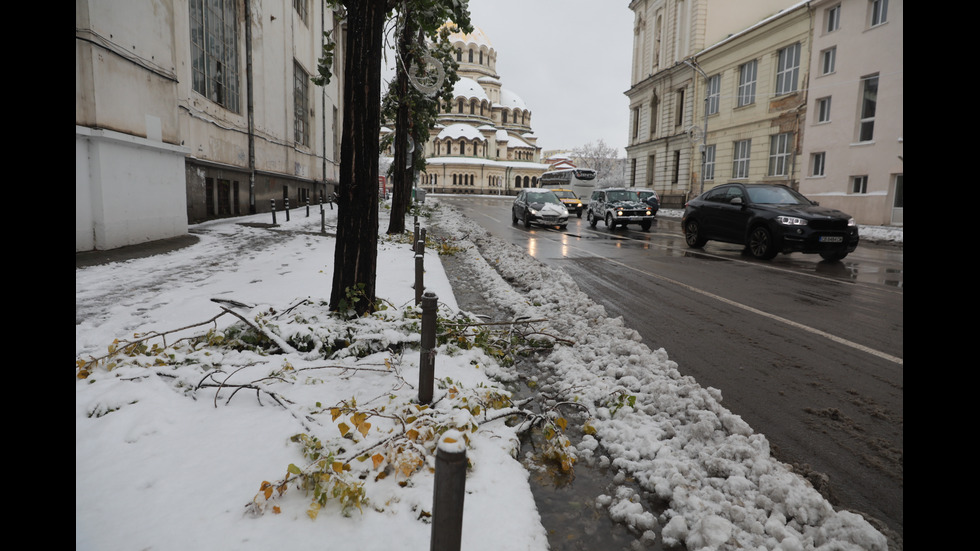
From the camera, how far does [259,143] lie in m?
21.0

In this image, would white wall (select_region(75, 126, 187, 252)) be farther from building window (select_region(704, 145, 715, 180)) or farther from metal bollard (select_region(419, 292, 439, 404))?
building window (select_region(704, 145, 715, 180))

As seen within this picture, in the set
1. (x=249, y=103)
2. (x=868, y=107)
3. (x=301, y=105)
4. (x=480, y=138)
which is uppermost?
(x=480, y=138)

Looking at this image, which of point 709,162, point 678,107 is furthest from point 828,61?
point 678,107

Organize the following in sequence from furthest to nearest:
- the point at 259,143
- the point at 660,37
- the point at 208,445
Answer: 1. the point at 660,37
2. the point at 259,143
3. the point at 208,445

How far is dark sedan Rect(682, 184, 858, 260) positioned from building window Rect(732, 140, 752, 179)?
21584mm

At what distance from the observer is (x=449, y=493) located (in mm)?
1568

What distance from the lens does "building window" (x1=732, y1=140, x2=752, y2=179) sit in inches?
1292

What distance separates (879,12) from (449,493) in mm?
29980

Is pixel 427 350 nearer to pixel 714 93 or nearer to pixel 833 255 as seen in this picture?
pixel 833 255
